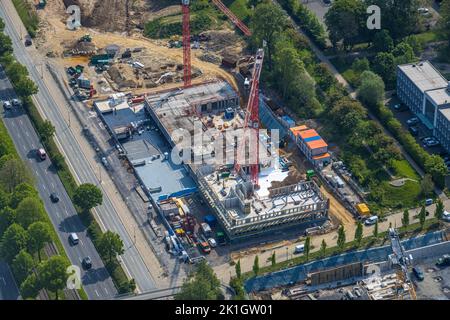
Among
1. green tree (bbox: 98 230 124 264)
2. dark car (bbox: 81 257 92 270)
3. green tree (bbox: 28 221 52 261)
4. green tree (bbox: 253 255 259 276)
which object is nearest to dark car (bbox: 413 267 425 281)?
green tree (bbox: 253 255 259 276)

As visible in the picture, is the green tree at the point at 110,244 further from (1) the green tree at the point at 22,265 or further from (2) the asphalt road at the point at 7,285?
(2) the asphalt road at the point at 7,285

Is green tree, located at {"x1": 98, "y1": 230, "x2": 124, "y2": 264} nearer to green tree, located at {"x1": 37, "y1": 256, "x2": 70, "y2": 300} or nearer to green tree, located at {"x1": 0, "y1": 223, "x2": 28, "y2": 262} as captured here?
green tree, located at {"x1": 37, "y1": 256, "x2": 70, "y2": 300}

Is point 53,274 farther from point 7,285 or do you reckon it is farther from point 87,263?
point 87,263

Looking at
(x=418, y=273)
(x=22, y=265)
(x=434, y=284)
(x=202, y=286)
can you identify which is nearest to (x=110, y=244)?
(x=22, y=265)

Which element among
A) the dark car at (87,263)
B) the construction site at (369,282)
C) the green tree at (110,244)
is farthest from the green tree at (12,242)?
the construction site at (369,282)
